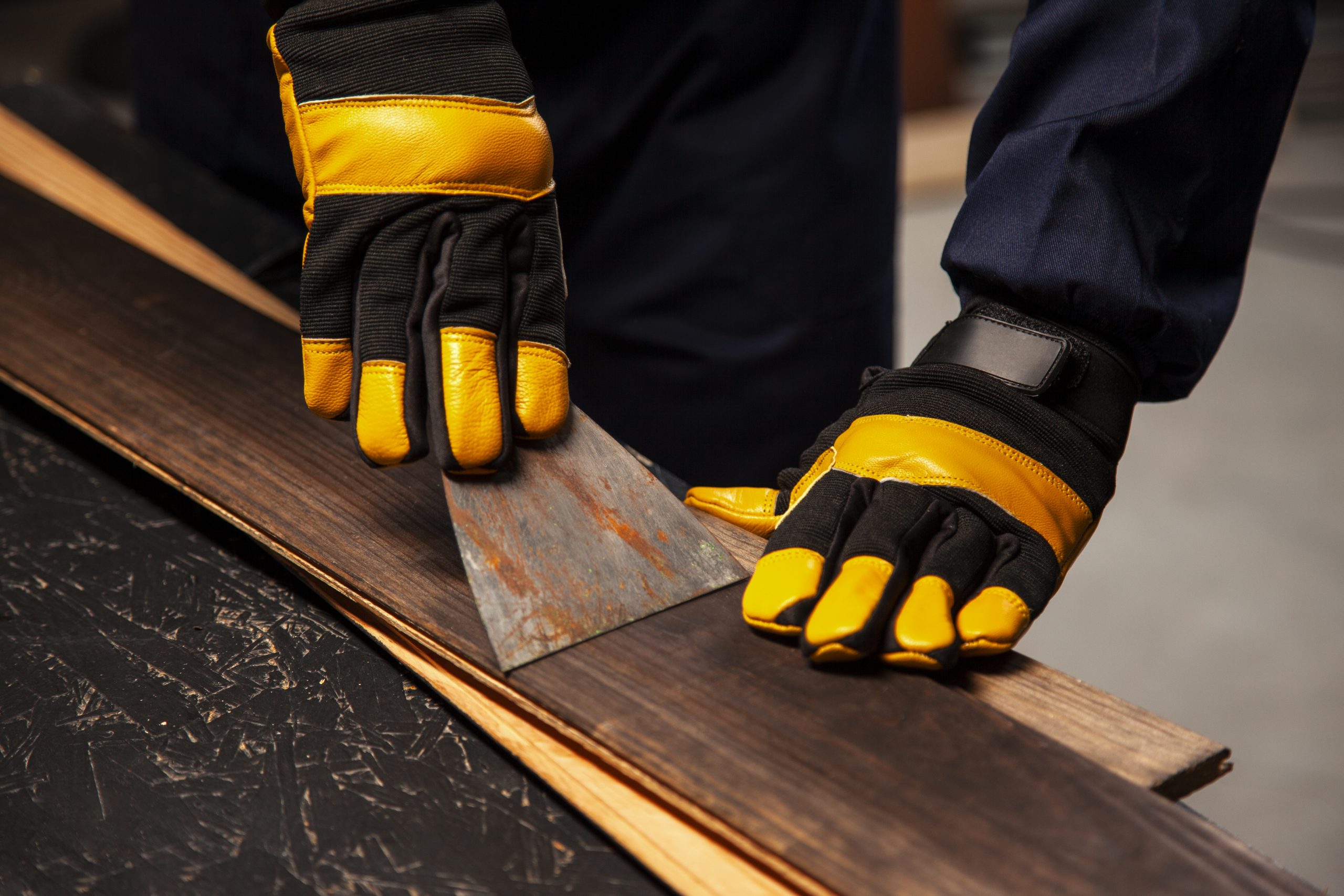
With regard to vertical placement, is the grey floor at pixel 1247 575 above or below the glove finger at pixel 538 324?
below

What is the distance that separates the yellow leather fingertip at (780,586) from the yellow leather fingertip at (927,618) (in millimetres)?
80

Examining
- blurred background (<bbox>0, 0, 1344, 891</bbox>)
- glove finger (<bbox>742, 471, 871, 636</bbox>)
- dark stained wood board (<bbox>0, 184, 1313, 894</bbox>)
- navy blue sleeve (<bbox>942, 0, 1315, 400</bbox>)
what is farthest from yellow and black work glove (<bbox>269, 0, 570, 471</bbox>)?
blurred background (<bbox>0, 0, 1344, 891</bbox>)

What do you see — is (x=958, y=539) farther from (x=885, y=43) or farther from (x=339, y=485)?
(x=885, y=43)

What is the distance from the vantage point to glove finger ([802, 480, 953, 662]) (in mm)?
825

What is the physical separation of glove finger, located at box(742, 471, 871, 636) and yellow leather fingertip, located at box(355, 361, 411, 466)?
0.35 meters

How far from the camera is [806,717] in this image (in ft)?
2.68

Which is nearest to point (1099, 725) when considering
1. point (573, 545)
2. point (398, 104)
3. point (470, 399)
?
point (573, 545)

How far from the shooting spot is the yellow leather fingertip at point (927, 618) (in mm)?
831

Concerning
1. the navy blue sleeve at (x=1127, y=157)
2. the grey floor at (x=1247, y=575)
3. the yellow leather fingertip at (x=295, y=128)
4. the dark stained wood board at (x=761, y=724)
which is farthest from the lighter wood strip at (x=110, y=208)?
the grey floor at (x=1247, y=575)

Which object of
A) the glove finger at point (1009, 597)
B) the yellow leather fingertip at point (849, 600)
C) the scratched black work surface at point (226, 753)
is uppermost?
the yellow leather fingertip at point (849, 600)

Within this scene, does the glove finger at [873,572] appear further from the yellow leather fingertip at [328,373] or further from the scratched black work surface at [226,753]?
the yellow leather fingertip at [328,373]

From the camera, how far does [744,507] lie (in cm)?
109

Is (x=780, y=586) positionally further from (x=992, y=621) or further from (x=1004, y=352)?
(x=1004, y=352)

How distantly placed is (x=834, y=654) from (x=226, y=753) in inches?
20.5
